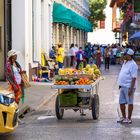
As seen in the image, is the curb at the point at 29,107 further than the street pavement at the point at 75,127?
Yes

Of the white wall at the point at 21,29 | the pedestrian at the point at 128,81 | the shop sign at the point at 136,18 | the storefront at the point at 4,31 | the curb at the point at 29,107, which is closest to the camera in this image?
the pedestrian at the point at 128,81

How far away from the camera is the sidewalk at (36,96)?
15.2 meters

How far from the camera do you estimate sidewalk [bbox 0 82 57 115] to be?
15.2 metres

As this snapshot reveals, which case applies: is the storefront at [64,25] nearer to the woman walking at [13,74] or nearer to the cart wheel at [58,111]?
the cart wheel at [58,111]

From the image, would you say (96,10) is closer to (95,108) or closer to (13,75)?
(95,108)

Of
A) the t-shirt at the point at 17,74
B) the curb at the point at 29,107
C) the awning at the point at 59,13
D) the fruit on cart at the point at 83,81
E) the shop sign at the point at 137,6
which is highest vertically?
the shop sign at the point at 137,6

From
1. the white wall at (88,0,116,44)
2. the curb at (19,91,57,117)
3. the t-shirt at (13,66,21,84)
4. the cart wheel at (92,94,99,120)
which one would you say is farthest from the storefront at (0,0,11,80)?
the white wall at (88,0,116,44)

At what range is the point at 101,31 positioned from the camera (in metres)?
88.2

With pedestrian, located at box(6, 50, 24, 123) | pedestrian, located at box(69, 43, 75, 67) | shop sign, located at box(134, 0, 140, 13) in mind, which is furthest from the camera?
shop sign, located at box(134, 0, 140, 13)

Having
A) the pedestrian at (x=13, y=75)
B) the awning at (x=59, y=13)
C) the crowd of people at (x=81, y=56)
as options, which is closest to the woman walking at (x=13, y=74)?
the pedestrian at (x=13, y=75)

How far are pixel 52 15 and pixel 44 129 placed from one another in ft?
66.5

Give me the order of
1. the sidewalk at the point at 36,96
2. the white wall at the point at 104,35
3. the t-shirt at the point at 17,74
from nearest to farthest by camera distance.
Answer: the t-shirt at the point at 17,74, the sidewalk at the point at 36,96, the white wall at the point at 104,35

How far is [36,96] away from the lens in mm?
18031

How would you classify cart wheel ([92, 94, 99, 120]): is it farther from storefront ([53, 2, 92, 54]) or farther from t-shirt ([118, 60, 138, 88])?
storefront ([53, 2, 92, 54])
